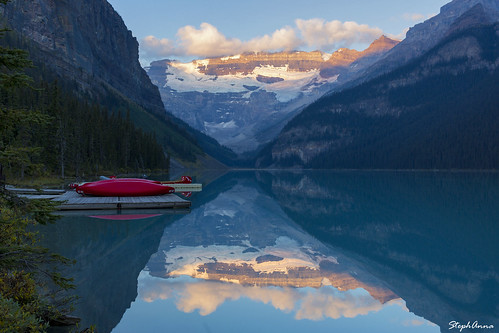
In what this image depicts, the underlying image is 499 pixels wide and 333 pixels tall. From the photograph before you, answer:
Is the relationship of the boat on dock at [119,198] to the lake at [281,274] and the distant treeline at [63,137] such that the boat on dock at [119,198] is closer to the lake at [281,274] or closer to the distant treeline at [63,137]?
the lake at [281,274]

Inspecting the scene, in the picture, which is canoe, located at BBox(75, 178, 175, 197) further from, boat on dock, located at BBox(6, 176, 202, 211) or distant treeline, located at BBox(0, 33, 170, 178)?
distant treeline, located at BBox(0, 33, 170, 178)

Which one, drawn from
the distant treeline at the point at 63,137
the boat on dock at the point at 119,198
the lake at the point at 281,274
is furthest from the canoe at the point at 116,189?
the lake at the point at 281,274

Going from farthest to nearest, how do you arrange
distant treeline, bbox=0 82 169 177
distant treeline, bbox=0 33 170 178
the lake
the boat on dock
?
distant treeline, bbox=0 82 169 177, the boat on dock, the lake, distant treeline, bbox=0 33 170 178

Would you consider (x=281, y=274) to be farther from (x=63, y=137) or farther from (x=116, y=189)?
(x=63, y=137)

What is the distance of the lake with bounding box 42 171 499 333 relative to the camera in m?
12.8

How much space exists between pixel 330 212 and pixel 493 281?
25556mm

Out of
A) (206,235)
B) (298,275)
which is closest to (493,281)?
(298,275)

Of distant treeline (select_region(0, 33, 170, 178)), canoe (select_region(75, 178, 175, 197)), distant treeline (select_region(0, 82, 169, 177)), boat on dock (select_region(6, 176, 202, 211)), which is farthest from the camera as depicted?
distant treeline (select_region(0, 82, 169, 177))

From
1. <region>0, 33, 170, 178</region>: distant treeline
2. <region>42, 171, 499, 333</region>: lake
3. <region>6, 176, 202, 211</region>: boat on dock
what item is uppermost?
<region>0, 33, 170, 178</region>: distant treeline

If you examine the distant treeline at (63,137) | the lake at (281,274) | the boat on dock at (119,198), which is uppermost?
the distant treeline at (63,137)

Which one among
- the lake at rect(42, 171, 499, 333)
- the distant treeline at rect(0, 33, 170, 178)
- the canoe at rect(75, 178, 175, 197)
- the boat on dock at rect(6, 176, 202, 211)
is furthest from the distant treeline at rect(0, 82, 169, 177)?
the lake at rect(42, 171, 499, 333)

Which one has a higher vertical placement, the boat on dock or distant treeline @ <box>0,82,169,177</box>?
distant treeline @ <box>0,82,169,177</box>

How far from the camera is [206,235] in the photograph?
27781 millimetres

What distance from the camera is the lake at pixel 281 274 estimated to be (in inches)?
503
